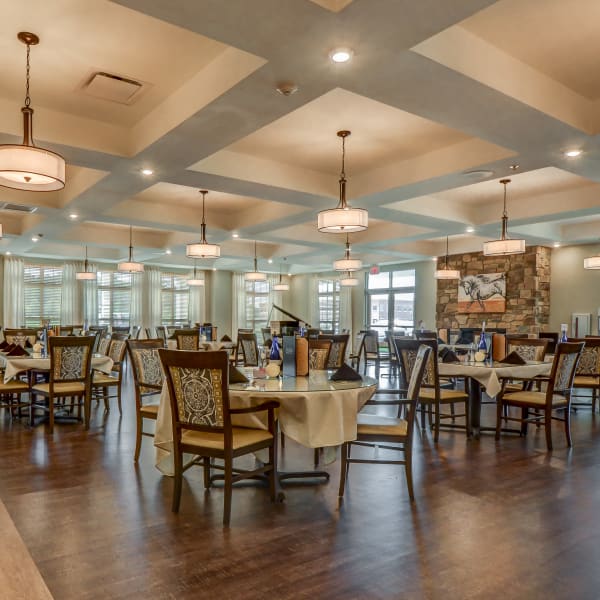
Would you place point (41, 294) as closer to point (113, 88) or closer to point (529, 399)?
point (113, 88)

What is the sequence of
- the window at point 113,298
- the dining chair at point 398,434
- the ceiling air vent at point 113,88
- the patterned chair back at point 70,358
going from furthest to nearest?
the window at point 113,298 < the patterned chair back at point 70,358 < the ceiling air vent at point 113,88 < the dining chair at point 398,434

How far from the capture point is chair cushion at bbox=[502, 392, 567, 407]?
478 centimetres

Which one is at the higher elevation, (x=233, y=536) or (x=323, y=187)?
(x=323, y=187)

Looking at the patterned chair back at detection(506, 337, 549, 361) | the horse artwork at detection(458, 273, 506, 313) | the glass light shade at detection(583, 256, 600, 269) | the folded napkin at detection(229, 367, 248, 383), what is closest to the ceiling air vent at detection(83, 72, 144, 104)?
the folded napkin at detection(229, 367, 248, 383)

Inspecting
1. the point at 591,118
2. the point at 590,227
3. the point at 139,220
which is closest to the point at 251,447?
the point at 591,118

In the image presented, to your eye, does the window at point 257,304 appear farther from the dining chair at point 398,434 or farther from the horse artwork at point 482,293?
the dining chair at point 398,434

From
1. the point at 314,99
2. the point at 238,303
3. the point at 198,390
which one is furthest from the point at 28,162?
the point at 238,303

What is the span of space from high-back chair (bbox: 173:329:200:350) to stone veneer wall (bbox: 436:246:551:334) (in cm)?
693

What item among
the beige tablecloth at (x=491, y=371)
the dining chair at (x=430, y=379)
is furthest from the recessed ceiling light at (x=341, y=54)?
the beige tablecloth at (x=491, y=371)

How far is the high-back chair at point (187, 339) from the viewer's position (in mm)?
7746

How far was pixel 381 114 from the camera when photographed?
460 centimetres

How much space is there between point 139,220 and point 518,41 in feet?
20.2

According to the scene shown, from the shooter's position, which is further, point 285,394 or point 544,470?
point 544,470

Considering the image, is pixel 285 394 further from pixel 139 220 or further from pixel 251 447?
pixel 139 220
